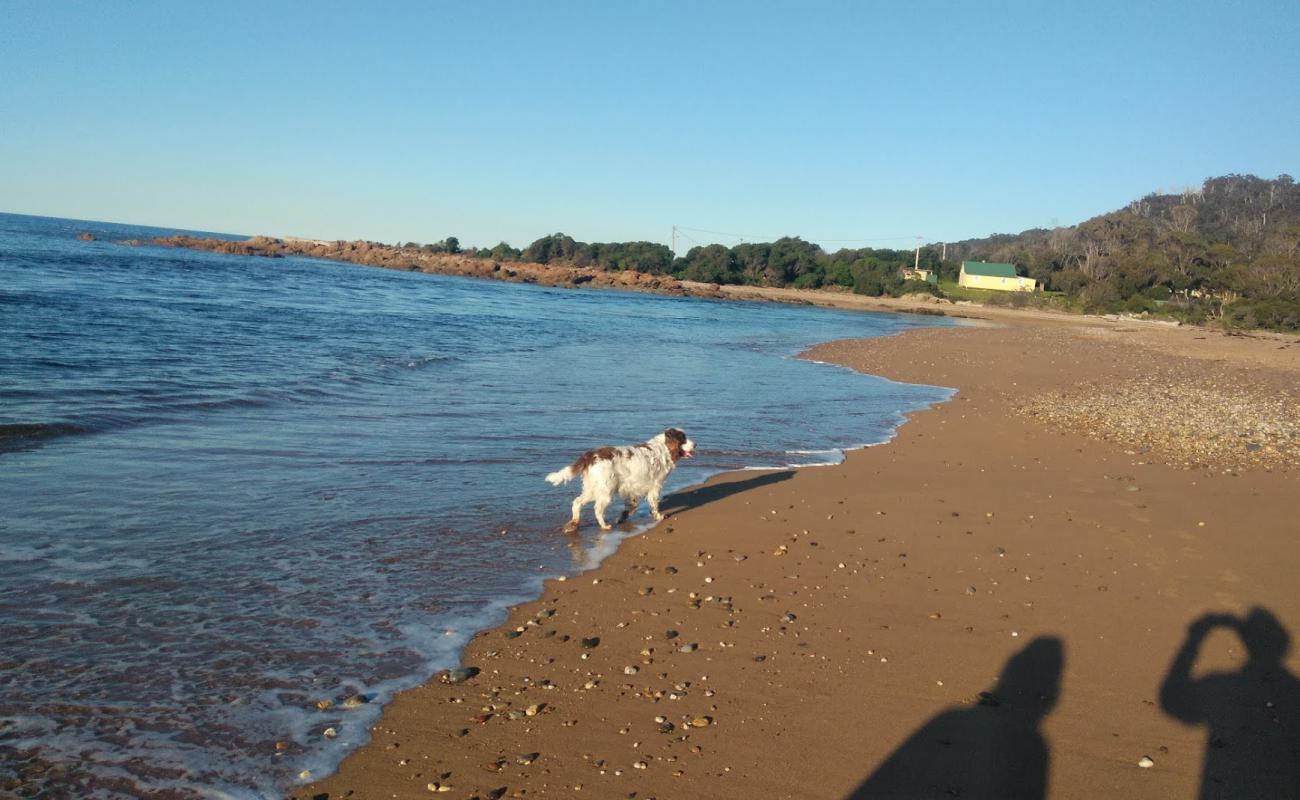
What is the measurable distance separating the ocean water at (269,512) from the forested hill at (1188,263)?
4581 cm

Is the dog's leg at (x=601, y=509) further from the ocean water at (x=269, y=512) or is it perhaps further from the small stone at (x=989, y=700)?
the small stone at (x=989, y=700)

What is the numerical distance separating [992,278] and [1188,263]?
82.9 feet

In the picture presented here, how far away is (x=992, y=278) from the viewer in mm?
98312

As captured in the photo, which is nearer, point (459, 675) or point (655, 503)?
point (459, 675)

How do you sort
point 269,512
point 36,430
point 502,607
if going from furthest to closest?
1. point 36,430
2. point 269,512
3. point 502,607

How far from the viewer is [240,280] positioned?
48.6m

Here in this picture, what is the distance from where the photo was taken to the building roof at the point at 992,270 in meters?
98.6

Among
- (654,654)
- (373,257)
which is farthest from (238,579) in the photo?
(373,257)

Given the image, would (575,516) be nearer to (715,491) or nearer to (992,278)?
(715,491)

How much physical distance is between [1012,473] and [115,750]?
9923 mm

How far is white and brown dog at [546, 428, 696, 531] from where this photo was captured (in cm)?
823

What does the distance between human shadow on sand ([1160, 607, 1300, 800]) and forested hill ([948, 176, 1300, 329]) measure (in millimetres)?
49486

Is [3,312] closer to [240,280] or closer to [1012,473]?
[1012,473]

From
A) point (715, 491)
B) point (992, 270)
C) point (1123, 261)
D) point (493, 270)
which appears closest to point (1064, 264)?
point (992, 270)
